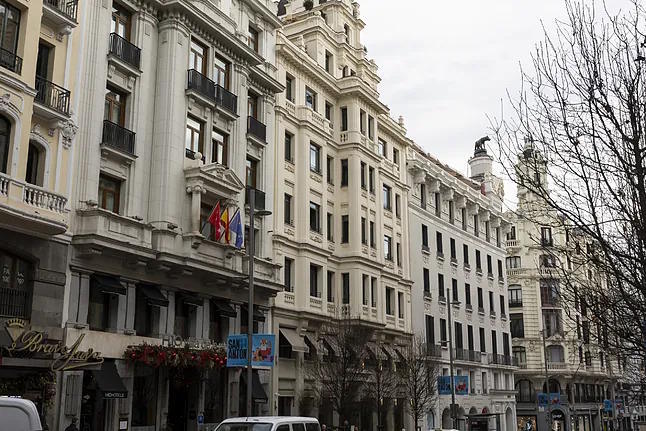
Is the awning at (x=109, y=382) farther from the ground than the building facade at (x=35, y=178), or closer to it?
closer to it

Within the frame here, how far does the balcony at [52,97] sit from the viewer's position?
24688 millimetres

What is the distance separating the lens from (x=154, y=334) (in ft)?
93.5

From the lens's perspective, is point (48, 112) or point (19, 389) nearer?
point (19, 389)

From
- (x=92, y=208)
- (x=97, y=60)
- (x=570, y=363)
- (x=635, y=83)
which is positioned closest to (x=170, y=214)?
(x=92, y=208)

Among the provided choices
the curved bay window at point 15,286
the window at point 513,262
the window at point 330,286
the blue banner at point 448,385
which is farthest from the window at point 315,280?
the window at point 513,262

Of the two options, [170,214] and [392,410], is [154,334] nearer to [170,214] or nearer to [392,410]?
[170,214]

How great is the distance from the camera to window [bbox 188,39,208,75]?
32591 millimetres

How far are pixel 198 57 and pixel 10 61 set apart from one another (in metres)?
11.2

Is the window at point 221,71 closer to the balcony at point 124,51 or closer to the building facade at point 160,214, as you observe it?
the building facade at point 160,214

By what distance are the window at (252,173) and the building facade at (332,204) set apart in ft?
7.62

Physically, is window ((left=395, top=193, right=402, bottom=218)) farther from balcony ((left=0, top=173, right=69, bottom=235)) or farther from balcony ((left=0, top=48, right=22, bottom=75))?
balcony ((left=0, top=48, right=22, bottom=75))

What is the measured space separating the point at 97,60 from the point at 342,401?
1912cm

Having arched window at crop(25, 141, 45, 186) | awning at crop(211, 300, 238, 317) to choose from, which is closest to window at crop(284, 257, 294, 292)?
awning at crop(211, 300, 238, 317)

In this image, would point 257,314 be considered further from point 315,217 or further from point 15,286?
point 15,286
